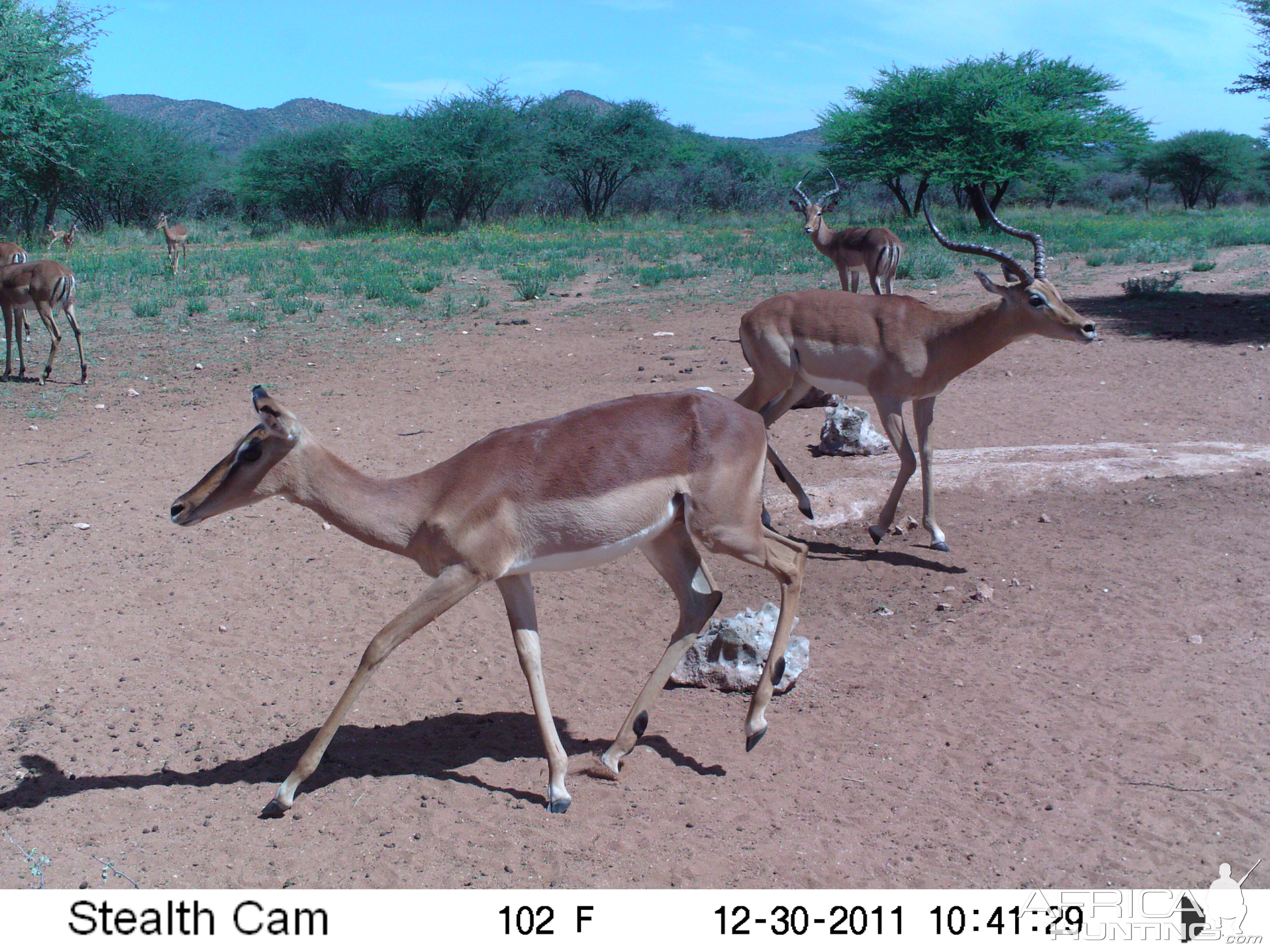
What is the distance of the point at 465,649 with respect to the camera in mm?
5324

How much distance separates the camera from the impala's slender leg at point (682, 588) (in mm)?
4343

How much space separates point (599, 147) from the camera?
44.0 m

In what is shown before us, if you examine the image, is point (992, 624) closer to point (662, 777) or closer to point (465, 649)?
point (662, 777)

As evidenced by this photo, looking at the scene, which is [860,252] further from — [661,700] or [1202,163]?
[1202,163]

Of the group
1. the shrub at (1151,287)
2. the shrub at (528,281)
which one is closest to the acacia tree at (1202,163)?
the shrub at (1151,287)

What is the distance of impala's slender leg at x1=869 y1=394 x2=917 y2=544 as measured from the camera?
680cm

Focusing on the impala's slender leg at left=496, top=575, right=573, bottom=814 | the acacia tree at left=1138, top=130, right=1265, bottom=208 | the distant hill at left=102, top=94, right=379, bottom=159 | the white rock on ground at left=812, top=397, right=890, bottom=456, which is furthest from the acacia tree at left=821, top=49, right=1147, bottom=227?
the distant hill at left=102, top=94, right=379, bottom=159

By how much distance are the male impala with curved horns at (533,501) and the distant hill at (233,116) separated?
4080 inches

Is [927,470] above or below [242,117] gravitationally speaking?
below

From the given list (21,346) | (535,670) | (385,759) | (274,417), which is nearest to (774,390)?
(535,670)

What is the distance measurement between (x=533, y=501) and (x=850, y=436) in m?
5.09

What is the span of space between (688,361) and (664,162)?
36029mm

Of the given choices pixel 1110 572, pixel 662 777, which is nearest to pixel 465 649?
pixel 662 777

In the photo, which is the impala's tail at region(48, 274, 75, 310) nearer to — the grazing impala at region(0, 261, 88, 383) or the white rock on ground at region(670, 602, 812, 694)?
the grazing impala at region(0, 261, 88, 383)
